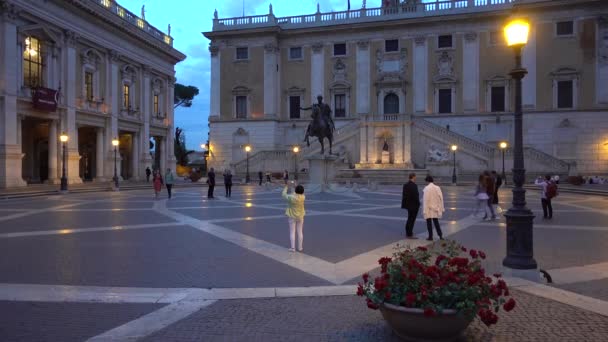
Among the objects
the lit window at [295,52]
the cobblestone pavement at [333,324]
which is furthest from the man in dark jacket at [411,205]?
the lit window at [295,52]

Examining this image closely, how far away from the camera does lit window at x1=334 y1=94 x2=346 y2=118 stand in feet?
192

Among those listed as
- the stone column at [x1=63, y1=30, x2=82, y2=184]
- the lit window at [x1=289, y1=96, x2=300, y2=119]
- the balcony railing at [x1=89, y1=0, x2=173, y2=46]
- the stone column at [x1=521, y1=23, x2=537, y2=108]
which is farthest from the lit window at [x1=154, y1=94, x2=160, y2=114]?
the stone column at [x1=521, y1=23, x2=537, y2=108]

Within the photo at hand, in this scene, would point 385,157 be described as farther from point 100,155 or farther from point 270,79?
point 100,155

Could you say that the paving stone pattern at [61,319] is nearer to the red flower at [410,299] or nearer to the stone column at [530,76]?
the red flower at [410,299]

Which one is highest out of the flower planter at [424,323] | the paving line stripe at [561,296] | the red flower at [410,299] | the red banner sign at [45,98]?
the red banner sign at [45,98]

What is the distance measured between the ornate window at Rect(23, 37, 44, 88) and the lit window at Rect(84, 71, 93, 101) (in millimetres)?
4871

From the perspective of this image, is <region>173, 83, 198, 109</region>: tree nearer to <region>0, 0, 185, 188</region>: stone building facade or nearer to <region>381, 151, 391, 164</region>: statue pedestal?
<region>0, 0, 185, 188</region>: stone building facade

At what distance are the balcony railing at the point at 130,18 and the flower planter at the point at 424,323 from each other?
40834mm

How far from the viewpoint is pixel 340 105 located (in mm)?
58625

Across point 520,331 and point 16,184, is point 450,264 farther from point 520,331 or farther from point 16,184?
point 16,184

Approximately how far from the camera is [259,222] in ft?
51.7

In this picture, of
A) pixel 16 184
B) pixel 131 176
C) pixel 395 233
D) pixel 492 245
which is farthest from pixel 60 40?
pixel 492 245

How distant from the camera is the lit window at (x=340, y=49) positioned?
5800 cm

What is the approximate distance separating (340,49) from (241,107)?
1425 centimetres
